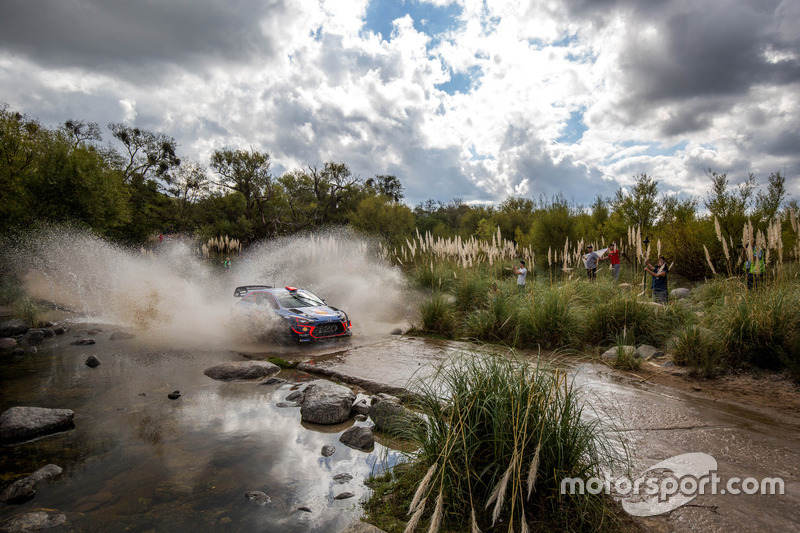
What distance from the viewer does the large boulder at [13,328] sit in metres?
12.4

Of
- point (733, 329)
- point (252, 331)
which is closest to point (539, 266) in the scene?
point (733, 329)

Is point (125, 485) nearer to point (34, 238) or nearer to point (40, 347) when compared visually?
point (40, 347)

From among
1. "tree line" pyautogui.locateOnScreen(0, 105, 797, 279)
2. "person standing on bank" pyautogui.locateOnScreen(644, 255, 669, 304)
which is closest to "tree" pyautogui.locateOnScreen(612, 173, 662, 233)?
"tree line" pyautogui.locateOnScreen(0, 105, 797, 279)

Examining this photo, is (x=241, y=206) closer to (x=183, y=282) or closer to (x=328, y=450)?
(x=183, y=282)

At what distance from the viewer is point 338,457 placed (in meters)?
4.72

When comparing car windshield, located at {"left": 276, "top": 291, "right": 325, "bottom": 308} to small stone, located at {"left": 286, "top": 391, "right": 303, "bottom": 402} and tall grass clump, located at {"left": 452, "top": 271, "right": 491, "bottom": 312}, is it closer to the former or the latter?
tall grass clump, located at {"left": 452, "top": 271, "right": 491, "bottom": 312}

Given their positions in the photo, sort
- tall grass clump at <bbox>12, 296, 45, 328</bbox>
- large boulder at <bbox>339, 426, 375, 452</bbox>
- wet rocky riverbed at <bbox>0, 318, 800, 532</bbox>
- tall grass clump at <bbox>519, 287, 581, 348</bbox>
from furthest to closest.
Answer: tall grass clump at <bbox>12, 296, 45, 328</bbox>
tall grass clump at <bbox>519, 287, 581, 348</bbox>
large boulder at <bbox>339, 426, 375, 452</bbox>
wet rocky riverbed at <bbox>0, 318, 800, 532</bbox>

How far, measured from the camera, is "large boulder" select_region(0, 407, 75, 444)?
5.24 m

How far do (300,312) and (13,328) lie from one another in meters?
9.68

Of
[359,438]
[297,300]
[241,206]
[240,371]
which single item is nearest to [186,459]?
[359,438]

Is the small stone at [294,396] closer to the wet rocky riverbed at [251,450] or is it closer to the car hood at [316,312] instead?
the wet rocky riverbed at [251,450]

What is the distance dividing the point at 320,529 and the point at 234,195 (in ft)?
145

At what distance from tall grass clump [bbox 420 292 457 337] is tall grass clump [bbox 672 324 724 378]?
5.27 metres

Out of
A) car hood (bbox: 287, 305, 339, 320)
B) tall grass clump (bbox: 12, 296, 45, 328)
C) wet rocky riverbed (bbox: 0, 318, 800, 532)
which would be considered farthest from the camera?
tall grass clump (bbox: 12, 296, 45, 328)
